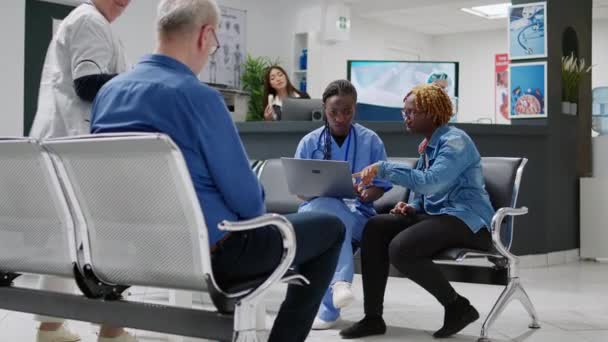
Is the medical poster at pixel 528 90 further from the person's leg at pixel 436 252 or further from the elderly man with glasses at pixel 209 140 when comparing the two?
the elderly man with glasses at pixel 209 140

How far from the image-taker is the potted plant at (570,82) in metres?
6.21

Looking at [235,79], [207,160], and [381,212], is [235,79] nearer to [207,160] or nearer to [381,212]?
[381,212]

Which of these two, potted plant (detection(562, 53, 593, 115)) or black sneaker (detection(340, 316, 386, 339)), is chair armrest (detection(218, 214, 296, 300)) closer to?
black sneaker (detection(340, 316, 386, 339))

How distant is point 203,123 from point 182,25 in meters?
0.32

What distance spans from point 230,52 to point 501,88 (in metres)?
A: 4.80

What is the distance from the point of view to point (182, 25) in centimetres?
200

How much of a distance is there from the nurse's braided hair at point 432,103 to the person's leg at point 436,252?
0.44 m

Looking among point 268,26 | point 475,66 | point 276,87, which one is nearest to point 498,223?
point 276,87

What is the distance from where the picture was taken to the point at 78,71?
2.66 metres

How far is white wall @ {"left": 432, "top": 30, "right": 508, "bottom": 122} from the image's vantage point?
41.3 ft

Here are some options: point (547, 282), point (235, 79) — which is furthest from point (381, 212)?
point (235, 79)

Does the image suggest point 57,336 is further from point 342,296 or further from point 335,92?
point 335,92

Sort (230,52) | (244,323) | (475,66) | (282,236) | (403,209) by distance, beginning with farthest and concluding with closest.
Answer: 1. (475,66)
2. (230,52)
3. (403,209)
4. (282,236)
5. (244,323)

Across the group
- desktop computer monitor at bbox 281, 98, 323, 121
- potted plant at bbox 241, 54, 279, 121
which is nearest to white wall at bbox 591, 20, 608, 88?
potted plant at bbox 241, 54, 279, 121
